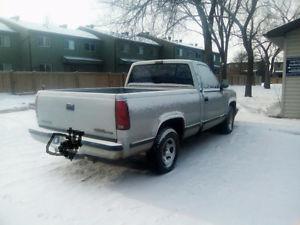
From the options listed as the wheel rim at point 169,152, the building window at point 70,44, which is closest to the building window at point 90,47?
the building window at point 70,44

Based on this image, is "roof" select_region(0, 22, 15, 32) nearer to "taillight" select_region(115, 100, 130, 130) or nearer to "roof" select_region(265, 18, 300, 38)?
"roof" select_region(265, 18, 300, 38)

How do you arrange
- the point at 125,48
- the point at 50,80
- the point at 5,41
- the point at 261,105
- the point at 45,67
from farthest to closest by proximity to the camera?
the point at 125,48 < the point at 45,67 < the point at 5,41 < the point at 50,80 < the point at 261,105

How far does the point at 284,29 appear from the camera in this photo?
9.95m

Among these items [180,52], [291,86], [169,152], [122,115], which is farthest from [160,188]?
[180,52]

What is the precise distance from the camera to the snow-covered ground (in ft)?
12.0

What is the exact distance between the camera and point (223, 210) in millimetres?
3807

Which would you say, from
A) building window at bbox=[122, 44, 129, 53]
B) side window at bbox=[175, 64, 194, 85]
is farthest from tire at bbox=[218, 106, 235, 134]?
building window at bbox=[122, 44, 129, 53]

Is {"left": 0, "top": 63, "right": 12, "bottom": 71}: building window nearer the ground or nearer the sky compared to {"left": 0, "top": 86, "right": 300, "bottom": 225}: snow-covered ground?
nearer the sky

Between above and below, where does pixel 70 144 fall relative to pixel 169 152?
above

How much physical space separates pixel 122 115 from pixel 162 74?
2.72 meters

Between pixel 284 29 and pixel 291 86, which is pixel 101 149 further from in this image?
pixel 291 86

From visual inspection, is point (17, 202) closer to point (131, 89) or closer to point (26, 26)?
point (131, 89)

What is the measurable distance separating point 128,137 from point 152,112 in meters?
0.63

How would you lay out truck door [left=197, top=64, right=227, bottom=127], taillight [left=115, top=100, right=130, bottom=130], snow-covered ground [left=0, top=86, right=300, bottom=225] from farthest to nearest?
truck door [left=197, top=64, right=227, bottom=127] < taillight [left=115, top=100, right=130, bottom=130] < snow-covered ground [left=0, top=86, right=300, bottom=225]
